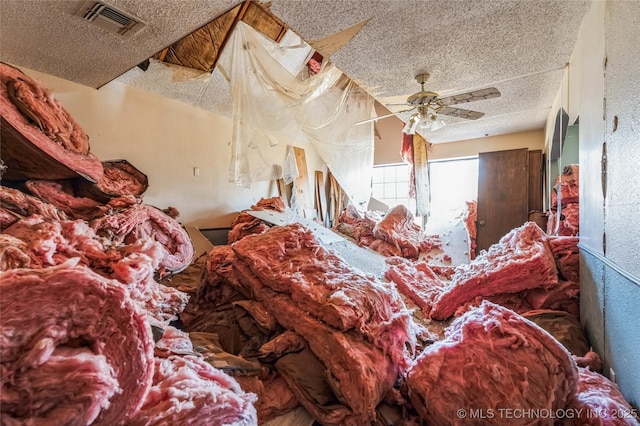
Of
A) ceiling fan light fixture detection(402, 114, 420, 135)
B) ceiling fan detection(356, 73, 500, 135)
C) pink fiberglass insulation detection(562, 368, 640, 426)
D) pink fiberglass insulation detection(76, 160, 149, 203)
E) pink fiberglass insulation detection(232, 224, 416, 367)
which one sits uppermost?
ceiling fan detection(356, 73, 500, 135)

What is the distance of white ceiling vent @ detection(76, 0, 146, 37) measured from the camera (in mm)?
1614

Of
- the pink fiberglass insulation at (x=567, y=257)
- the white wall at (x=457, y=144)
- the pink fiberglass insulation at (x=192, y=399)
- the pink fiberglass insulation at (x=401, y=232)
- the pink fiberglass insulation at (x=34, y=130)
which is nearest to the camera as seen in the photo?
the pink fiberglass insulation at (x=192, y=399)

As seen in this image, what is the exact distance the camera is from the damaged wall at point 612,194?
851 mm

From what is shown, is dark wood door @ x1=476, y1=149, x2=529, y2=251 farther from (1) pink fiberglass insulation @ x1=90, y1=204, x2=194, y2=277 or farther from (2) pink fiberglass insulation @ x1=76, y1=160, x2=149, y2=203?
(2) pink fiberglass insulation @ x1=76, y1=160, x2=149, y2=203

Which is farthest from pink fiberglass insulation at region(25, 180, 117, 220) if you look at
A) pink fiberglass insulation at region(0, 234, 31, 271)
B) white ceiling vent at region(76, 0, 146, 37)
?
white ceiling vent at region(76, 0, 146, 37)

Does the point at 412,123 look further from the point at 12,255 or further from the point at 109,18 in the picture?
the point at 12,255

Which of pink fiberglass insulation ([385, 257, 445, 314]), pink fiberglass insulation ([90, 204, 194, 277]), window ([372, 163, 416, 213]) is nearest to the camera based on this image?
pink fiberglass insulation ([90, 204, 194, 277])

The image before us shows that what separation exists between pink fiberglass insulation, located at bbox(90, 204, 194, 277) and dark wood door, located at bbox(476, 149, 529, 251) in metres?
3.54

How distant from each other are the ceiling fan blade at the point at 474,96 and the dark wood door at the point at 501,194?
1.47 meters

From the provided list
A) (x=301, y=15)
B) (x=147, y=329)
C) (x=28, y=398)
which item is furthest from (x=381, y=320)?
→ (x=301, y=15)

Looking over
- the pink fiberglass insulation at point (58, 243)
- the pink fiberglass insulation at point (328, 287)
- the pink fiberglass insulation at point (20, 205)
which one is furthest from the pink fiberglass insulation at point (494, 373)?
the pink fiberglass insulation at point (20, 205)

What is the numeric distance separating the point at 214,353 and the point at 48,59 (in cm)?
269

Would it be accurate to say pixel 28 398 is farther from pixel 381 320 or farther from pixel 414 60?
pixel 414 60

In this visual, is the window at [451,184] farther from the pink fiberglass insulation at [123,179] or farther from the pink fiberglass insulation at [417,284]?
the pink fiberglass insulation at [123,179]
